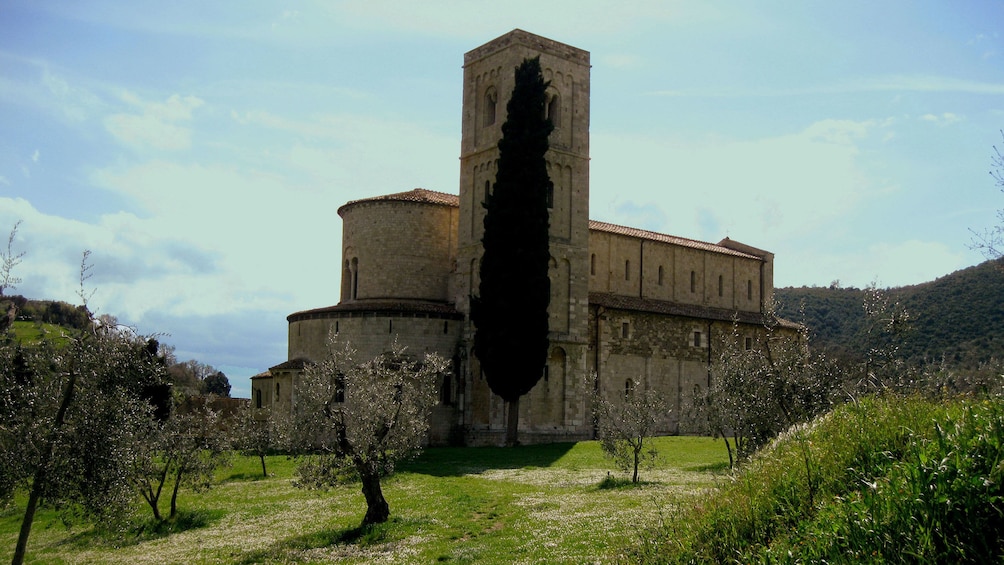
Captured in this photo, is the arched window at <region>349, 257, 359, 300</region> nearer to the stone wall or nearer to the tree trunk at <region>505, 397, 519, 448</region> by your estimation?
the stone wall

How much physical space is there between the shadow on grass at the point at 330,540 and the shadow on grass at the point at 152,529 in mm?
4249

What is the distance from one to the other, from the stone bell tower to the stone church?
6cm

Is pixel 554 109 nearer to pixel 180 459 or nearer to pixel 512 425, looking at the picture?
pixel 512 425

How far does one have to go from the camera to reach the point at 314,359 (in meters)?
41.2

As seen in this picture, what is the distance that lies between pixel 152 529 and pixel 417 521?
7.44m

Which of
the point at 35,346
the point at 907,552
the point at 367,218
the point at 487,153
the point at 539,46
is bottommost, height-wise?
the point at 907,552

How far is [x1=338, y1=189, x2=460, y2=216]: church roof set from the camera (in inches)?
1768

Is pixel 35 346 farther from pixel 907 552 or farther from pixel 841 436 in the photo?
pixel 907 552

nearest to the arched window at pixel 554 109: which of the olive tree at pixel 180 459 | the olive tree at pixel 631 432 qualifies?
the olive tree at pixel 631 432

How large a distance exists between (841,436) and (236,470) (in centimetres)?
2738

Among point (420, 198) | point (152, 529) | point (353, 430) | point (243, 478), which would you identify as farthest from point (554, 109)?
point (152, 529)

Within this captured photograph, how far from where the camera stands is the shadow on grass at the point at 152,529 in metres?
21.5

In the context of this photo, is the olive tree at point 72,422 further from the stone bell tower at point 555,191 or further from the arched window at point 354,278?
the arched window at point 354,278

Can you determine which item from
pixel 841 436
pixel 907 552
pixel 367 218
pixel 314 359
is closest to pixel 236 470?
pixel 314 359
